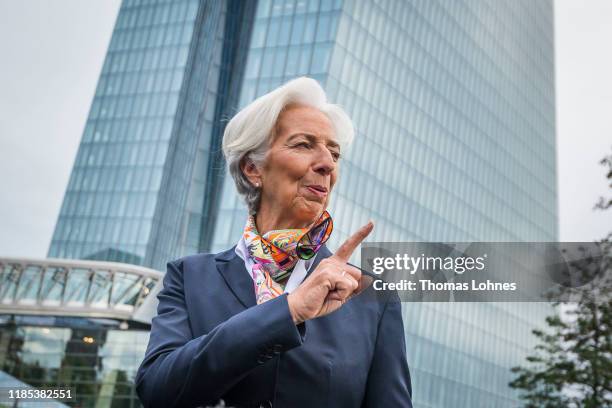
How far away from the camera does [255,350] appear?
5.54 feet

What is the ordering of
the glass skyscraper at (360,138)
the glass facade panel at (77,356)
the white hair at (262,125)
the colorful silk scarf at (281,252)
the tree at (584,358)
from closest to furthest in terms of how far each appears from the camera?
the colorful silk scarf at (281,252)
the white hair at (262,125)
the tree at (584,358)
the glass facade panel at (77,356)
the glass skyscraper at (360,138)

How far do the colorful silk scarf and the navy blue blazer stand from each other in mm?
86

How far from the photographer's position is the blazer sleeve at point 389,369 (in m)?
2.02

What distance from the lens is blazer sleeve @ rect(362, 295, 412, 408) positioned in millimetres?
2016

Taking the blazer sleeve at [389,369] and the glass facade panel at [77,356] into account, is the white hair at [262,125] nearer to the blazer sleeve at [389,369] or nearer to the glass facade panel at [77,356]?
the blazer sleeve at [389,369]

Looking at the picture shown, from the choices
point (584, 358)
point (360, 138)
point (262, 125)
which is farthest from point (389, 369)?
point (360, 138)

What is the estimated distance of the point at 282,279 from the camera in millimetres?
2096

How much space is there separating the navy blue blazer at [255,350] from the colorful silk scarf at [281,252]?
0.09 metres

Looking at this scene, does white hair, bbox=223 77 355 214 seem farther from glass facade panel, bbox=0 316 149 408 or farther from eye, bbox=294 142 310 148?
glass facade panel, bbox=0 316 149 408

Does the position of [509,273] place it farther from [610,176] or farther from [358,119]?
[358,119]

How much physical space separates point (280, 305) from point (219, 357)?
199 mm

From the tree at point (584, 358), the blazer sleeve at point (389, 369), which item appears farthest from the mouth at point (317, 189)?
the tree at point (584, 358)

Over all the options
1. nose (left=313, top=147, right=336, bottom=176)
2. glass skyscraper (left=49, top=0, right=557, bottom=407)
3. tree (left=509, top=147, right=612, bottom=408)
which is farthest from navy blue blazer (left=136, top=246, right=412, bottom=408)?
glass skyscraper (left=49, top=0, right=557, bottom=407)

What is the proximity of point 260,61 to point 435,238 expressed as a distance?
826 inches
